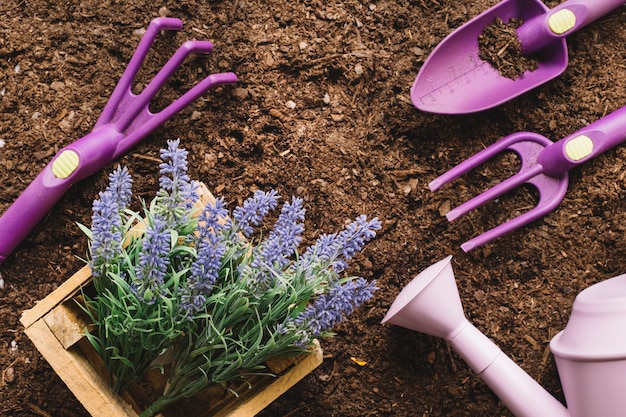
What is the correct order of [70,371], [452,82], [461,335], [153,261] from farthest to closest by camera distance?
[452,82]
[461,335]
[70,371]
[153,261]

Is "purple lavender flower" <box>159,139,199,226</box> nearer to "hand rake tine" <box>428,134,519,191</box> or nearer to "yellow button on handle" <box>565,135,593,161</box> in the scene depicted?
"hand rake tine" <box>428,134,519,191</box>

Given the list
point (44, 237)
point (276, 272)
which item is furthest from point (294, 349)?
point (44, 237)

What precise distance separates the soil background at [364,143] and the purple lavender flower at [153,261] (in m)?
0.35

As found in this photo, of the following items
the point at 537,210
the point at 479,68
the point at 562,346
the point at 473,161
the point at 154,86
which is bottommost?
the point at 562,346

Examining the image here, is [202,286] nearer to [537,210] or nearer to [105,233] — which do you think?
[105,233]

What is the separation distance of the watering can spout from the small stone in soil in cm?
39

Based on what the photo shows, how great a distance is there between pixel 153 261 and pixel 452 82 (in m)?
0.65

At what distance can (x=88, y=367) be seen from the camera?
98 cm

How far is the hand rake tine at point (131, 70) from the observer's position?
1.11 m

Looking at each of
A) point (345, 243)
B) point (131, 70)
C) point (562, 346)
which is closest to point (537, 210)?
point (562, 346)

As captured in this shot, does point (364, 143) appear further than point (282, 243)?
Yes

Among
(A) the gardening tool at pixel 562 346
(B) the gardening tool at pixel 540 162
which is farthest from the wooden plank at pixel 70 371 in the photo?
(B) the gardening tool at pixel 540 162

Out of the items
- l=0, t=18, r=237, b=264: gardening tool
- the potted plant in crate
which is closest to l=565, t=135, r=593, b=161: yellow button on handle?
the potted plant in crate

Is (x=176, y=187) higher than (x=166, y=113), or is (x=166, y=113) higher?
(x=166, y=113)
